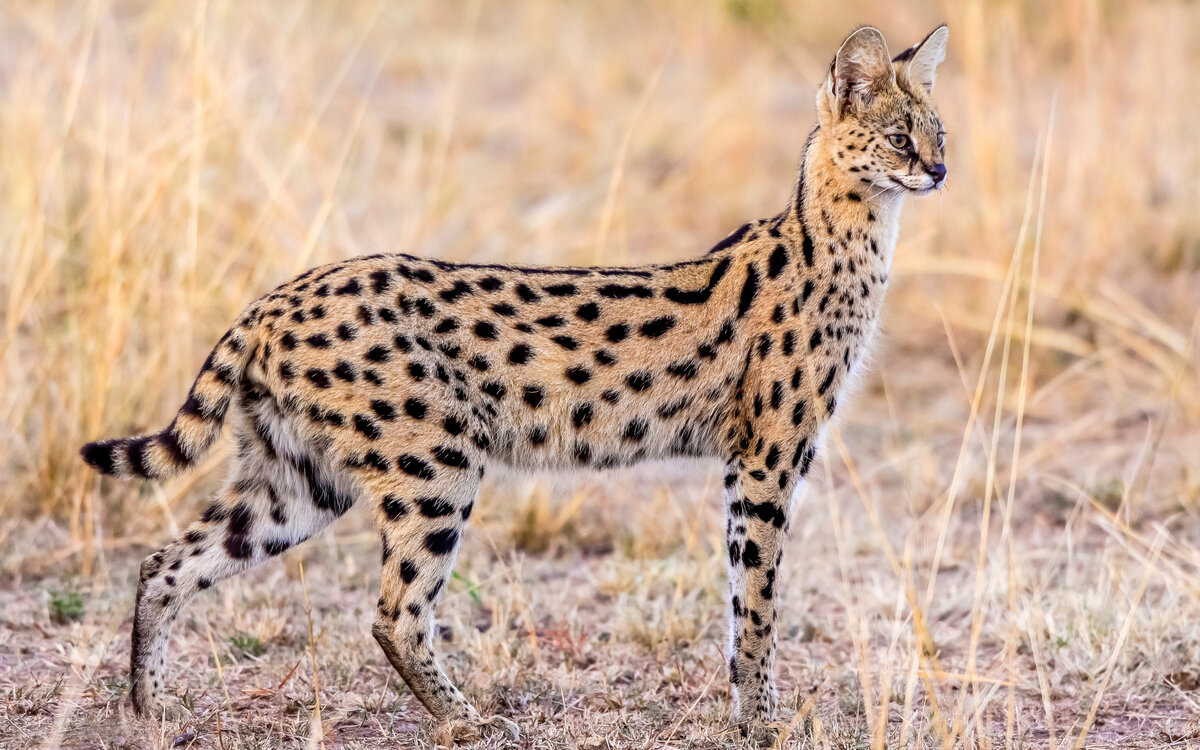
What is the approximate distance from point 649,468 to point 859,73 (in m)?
1.43

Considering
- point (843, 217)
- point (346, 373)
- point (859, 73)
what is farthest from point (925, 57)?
point (346, 373)

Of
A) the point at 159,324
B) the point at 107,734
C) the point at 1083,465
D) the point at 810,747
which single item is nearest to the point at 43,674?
the point at 107,734

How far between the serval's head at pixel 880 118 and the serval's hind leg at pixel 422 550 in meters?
1.56

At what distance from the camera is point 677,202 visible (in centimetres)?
1025

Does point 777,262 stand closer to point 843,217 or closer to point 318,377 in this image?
point 843,217

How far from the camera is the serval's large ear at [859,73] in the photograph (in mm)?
4613

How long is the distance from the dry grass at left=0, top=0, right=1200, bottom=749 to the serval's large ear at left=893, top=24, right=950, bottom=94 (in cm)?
72

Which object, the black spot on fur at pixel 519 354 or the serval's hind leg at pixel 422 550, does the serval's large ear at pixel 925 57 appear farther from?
the serval's hind leg at pixel 422 550

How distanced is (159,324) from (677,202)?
15.8ft

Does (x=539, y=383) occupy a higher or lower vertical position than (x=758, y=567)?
higher

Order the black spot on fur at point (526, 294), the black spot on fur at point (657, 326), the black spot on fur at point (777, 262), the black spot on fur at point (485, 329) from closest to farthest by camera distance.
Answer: the black spot on fur at point (485, 329) < the black spot on fur at point (526, 294) < the black spot on fur at point (657, 326) < the black spot on fur at point (777, 262)

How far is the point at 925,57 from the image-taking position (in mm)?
4824

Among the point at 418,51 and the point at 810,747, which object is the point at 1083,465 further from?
the point at 418,51

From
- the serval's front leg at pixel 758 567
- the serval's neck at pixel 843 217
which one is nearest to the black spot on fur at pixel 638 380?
the serval's front leg at pixel 758 567
